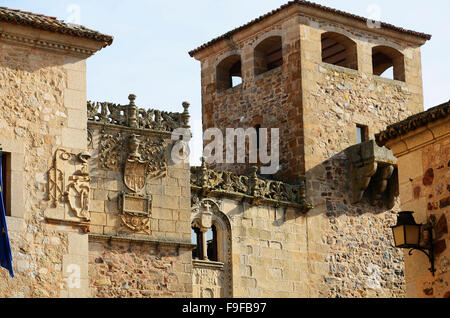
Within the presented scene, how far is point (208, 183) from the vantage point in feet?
93.8

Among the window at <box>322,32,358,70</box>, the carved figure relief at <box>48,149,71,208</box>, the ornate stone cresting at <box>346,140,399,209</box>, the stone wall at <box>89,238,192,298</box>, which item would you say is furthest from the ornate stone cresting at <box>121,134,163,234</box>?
the window at <box>322,32,358,70</box>

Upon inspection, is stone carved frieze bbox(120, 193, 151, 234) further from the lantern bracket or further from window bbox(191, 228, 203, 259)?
the lantern bracket

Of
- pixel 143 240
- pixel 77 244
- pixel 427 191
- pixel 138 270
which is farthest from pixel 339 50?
pixel 427 191

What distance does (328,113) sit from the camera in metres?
32.2

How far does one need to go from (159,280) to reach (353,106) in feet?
33.1

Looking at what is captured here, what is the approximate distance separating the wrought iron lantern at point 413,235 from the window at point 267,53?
17.0m

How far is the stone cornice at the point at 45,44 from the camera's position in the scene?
2100 cm

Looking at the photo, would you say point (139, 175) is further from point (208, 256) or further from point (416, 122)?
point (416, 122)

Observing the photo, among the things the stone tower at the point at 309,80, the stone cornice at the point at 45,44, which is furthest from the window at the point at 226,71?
the stone cornice at the point at 45,44

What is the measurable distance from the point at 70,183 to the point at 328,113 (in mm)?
12685

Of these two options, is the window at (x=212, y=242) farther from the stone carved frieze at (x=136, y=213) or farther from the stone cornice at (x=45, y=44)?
the stone cornice at (x=45, y=44)

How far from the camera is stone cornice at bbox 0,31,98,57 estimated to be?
2100 centimetres
